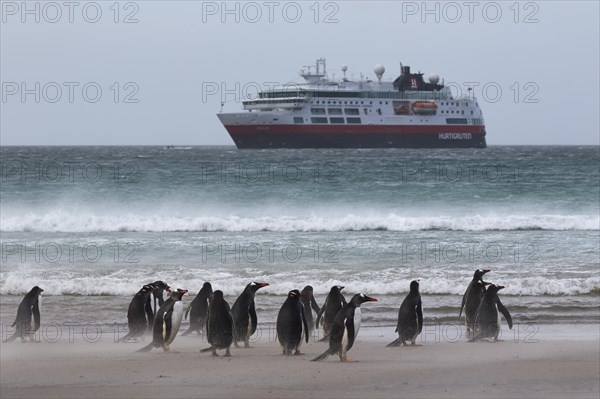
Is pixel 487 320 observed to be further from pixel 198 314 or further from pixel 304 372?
pixel 198 314

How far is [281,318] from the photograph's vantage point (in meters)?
7.84

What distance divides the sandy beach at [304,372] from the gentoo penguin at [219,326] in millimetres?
139

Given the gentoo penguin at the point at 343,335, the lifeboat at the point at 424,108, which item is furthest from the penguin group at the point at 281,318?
the lifeboat at the point at 424,108

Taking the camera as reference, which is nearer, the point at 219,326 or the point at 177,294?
the point at 219,326

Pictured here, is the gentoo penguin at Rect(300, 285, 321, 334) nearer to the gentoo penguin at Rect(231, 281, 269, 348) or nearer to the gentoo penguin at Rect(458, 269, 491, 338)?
the gentoo penguin at Rect(231, 281, 269, 348)

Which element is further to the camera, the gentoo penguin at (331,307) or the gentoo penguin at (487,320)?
the gentoo penguin at (331,307)

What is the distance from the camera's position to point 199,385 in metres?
6.38

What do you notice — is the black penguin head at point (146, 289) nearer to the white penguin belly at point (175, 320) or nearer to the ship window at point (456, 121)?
the white penguin belly at point (175, 320)

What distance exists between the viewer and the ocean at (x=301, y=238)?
11.9 m

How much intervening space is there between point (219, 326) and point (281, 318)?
0.50 m

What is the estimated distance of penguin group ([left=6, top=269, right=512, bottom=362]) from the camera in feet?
25.1

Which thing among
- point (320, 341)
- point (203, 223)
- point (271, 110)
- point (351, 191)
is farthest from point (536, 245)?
point (271, 110)

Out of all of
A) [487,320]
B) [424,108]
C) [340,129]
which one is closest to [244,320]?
[487,320]

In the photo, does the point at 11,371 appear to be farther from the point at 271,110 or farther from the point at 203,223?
the point at 271,110
